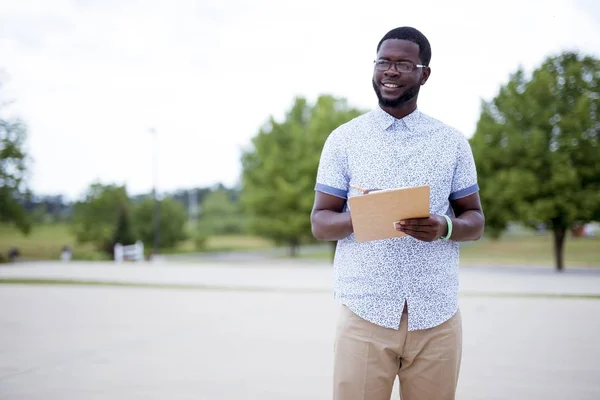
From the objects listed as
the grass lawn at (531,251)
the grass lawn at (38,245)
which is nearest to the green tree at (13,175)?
the grass lawn at (38,245)

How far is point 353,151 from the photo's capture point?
2.37 m

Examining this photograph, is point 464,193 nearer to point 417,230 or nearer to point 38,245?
point 417,230

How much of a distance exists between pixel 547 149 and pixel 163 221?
31658 millimetres

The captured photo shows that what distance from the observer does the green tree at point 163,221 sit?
4911cm

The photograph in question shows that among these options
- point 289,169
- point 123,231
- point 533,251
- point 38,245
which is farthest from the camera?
point 38,245

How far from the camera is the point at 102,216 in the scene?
4644cm

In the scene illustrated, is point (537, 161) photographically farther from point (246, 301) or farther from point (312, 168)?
point (246, 301)

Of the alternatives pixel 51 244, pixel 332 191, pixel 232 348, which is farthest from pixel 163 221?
pixel 332 191

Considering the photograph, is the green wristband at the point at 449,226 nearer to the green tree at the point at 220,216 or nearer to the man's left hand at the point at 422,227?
the man's left hand at the point at 422,227

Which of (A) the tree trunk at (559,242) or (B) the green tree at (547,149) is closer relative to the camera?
(B) the green tree at (547,149)

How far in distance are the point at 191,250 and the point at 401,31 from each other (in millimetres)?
51430

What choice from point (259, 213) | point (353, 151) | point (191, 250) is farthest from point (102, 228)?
point (353, 151)

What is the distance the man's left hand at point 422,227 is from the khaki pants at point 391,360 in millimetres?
329

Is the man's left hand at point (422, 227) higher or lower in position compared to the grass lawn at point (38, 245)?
higher
